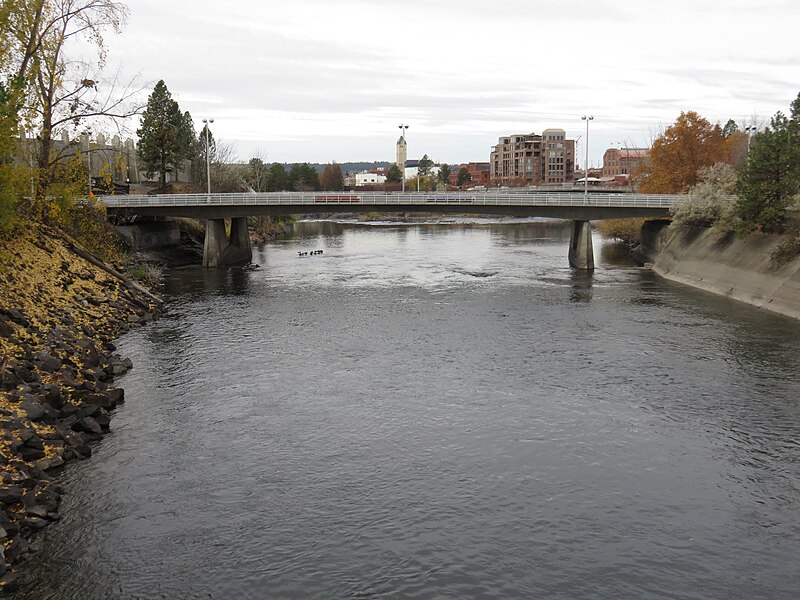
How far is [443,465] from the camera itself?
20.5m

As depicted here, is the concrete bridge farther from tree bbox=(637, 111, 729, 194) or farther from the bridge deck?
tree bbox=(637, 111, 729, 194)

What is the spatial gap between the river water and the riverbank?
70 cm

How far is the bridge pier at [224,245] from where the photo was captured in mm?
69975

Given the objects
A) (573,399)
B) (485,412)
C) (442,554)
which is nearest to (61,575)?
(442,554)

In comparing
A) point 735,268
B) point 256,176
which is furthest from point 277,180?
point 735,268

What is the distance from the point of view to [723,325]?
39219 mm

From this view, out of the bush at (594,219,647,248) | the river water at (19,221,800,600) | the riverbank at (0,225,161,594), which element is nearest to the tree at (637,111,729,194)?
the bush at (594,219,647,248)

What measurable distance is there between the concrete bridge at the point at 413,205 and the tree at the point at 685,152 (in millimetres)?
19650

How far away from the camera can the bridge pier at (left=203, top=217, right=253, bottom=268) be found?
230 feet

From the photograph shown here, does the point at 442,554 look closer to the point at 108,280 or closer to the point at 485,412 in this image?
the point at 485,412

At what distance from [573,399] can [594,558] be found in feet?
36.5

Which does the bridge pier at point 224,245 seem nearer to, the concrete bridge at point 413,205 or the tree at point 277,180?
the concrete bridge at point 413,205

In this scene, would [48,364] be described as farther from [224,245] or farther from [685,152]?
[685,152]

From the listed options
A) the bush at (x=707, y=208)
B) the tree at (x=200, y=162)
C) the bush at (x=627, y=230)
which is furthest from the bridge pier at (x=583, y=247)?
the tree at (x=200, y=162)
